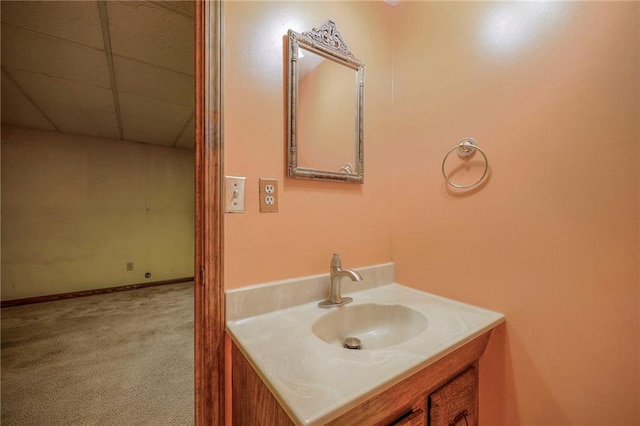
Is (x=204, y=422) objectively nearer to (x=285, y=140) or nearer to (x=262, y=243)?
(x=262, y=243)

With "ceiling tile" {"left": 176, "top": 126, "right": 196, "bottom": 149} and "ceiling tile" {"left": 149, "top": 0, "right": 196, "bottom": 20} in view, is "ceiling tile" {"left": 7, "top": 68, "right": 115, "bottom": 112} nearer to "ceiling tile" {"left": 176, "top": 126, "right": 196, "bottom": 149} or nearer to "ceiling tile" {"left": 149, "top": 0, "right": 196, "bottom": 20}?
"ceiling tile" {"left": 176, "top": 126, "right": 196, "bottom": 149}

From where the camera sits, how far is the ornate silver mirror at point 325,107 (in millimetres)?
905

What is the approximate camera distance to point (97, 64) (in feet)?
6.03

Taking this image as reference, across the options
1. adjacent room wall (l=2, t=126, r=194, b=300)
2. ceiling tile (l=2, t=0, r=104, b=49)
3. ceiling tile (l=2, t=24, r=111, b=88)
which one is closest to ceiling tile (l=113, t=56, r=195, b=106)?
ceiling tile (l=2, t=24, r=111, b=88)

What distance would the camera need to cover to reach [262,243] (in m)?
0.85

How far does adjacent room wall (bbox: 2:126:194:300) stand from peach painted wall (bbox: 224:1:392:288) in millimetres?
3935

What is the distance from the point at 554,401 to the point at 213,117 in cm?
135

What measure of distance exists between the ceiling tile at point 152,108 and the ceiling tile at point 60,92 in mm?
117

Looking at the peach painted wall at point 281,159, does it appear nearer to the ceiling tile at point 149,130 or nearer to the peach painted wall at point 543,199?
the peach painted wall at point 543,199

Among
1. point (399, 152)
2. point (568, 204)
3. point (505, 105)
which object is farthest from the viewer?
point (399, 152)

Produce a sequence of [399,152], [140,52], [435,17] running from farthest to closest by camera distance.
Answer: [140,52] → [399,152] → [435,17]

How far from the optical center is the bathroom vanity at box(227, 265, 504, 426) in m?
0.46

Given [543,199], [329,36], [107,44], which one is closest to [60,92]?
[107,44]

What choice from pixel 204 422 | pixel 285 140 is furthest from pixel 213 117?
pixel 204 422
